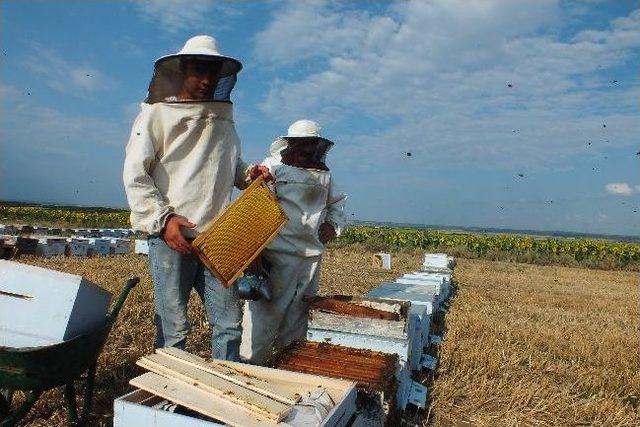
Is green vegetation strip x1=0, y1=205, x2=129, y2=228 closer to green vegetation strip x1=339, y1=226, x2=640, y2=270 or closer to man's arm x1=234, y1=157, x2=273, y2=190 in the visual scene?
green vegetation strip x1=339, y1=226, x2=640, y2=270

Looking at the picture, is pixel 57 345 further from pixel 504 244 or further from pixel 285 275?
pixel 504 244

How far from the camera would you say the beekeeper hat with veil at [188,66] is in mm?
3188

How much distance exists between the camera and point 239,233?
338 cm

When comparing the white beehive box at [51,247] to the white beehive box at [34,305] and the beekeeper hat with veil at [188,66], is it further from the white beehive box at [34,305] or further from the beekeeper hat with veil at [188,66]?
the white beehive box at [34,305]

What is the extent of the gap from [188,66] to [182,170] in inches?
26.0

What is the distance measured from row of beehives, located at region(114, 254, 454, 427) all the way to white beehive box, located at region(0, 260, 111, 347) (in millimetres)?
526

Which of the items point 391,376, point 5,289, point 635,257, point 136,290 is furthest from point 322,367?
point 635,257

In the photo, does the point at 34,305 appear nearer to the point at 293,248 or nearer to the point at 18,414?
the point at 18,414

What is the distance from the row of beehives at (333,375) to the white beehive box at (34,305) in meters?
0.53

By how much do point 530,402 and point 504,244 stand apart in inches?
1123

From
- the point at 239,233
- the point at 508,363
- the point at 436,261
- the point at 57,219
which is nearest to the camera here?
the point at 239,233

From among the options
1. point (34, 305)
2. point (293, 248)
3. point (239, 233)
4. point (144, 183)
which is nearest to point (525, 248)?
point (293, 248)

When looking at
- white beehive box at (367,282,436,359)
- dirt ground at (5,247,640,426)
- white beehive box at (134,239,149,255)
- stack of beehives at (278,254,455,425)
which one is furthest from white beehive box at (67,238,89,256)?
stack of beehives at (278,254,455,425)

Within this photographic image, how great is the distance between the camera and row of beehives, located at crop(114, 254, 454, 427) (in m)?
2.17
